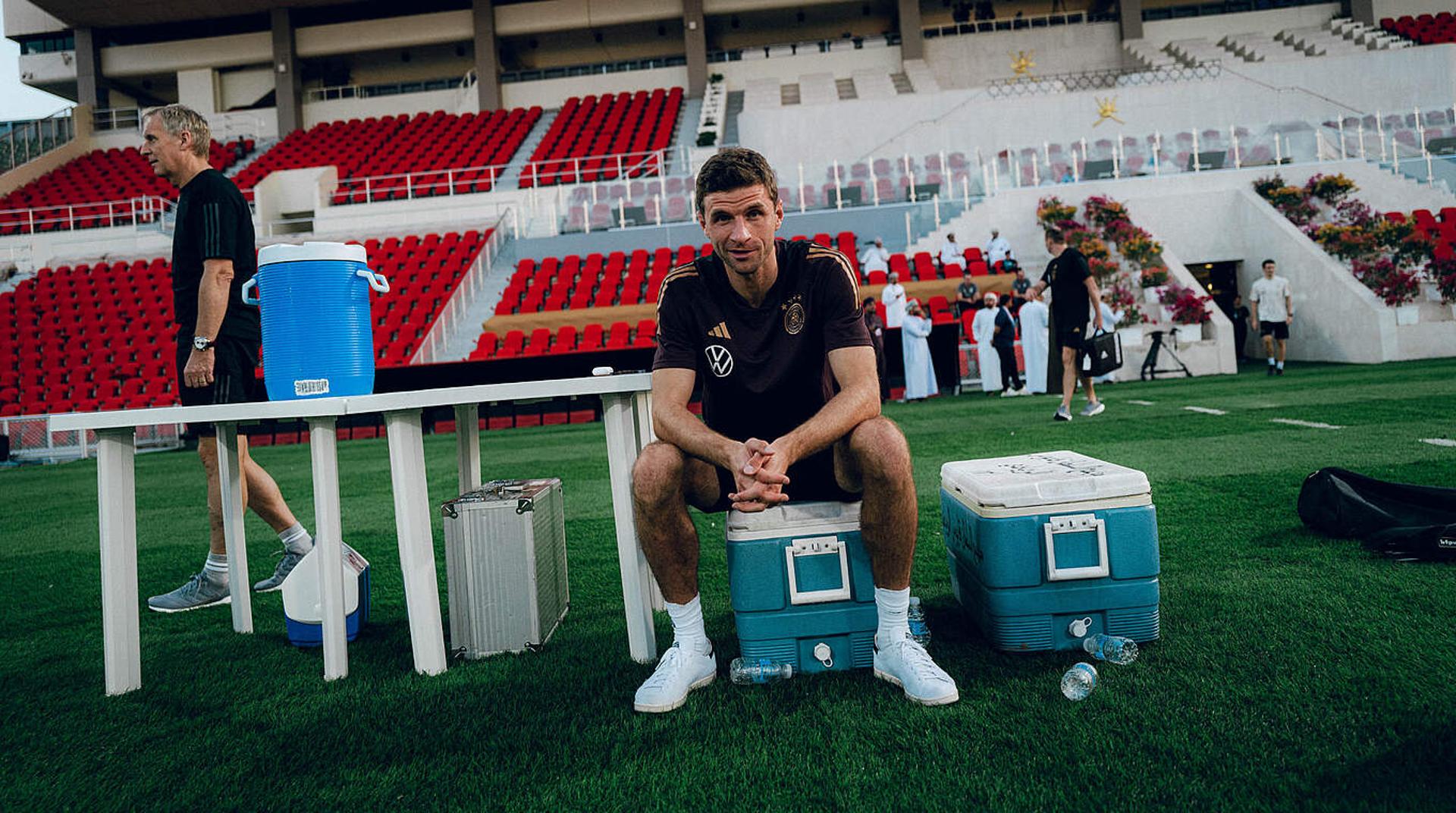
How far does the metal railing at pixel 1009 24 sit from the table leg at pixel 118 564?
28.2 meters

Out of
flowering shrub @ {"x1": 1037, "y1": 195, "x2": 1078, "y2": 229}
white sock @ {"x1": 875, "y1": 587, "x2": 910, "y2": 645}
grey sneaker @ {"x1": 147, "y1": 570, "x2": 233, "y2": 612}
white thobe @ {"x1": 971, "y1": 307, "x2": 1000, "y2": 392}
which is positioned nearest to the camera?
white sock @ {"x1": 875, "y1": 587, "x2": 910, "y2": 645}

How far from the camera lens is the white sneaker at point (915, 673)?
1903mm

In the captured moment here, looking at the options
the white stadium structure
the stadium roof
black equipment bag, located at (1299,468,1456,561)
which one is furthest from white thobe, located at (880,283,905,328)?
the stadium roof

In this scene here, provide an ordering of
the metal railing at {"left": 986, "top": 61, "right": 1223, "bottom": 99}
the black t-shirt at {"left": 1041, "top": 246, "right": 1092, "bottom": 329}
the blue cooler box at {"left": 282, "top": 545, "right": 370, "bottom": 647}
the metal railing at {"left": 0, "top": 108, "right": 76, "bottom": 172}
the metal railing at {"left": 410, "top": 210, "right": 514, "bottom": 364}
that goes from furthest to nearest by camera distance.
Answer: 1. the metal railing at {"left": 0, "top": 108, "right": 76, "bottom": 172}
2. the metal railing at {"left": 986, "top": 61, "right": 1223, "bottom": 99}
3. the metal railing at {"left": 410, "top": 210, "right": 514, "bottom": 364}
4. the black t-shirt at {"left": 1041, "top": 246, "right": 1092, "bottom": 329}
5. the blue cooler box at {"left": 282, "top": 545, "right": 370, "bottom": 647}

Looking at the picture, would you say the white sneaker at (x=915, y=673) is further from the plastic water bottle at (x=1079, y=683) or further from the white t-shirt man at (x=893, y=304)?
the white t-shirt man at (x=893, y=304)

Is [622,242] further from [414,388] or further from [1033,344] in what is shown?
[414,388]

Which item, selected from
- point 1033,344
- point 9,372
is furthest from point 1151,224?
point 9,372

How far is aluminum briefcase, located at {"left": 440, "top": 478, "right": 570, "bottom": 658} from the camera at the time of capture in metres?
2.43

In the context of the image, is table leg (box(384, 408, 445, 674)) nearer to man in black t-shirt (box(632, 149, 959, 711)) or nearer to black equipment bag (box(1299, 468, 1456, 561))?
man in black t-shirt (box(632, 149, 959, 711))

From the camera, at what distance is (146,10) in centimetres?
2617

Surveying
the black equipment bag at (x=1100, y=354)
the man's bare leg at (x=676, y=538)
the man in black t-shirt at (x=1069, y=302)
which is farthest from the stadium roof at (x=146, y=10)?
the man's bare leg at (x=676, y=538)

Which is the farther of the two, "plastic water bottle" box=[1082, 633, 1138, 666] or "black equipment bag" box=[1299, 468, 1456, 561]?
"black equipment bag" box=[1299, 468, 1456, 561]

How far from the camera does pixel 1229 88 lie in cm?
2086

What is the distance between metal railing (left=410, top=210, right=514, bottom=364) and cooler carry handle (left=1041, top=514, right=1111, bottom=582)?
11.9 m
